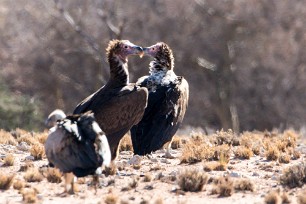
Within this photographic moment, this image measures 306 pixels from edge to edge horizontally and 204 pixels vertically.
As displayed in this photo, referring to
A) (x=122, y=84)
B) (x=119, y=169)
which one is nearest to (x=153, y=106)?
(x=122, y=84)

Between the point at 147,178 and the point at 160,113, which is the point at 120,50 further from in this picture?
the point at 147,178

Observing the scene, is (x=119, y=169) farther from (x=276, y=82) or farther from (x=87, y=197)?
(x=276, y=82)

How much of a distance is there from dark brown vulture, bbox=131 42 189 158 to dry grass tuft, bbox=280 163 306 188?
2711 mm

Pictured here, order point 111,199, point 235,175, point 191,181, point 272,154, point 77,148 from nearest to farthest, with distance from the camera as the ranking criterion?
point 111,199 < point 77,148 < point 191,181 < point 235,175 < point 272,154

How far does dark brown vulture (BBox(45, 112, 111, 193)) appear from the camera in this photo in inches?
413

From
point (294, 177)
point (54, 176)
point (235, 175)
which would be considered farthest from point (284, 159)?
point (54, 176)

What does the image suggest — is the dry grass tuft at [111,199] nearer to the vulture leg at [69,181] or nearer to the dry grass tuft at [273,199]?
the vulture leg at [69,181]

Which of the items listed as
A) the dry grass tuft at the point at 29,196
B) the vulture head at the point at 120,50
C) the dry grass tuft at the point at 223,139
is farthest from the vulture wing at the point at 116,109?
the dry grass tuft at the point at 223,139

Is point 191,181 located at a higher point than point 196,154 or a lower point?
lower

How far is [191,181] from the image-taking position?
1114 cm

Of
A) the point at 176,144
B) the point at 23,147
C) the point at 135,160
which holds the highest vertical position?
the point at 176,144

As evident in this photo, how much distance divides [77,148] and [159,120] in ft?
11.2

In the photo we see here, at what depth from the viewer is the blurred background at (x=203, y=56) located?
4109cm

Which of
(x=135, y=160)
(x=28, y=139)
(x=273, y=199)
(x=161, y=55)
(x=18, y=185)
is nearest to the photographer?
Answer: (x=273, y=199)
